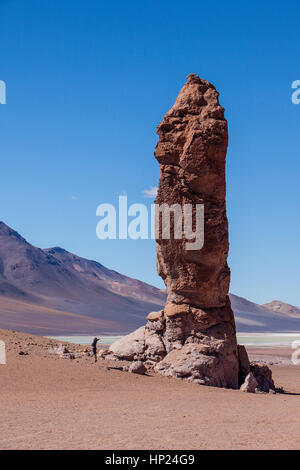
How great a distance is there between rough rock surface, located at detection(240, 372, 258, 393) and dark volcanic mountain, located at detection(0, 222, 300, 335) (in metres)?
67.9

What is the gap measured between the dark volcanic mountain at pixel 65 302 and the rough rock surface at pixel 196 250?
6739 centimetres

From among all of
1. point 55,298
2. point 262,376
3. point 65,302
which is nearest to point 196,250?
point 262,376

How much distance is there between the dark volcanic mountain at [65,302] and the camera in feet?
312

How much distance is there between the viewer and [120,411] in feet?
38.0

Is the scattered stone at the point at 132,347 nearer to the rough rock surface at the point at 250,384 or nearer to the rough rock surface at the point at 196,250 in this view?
the rough rock surface at the point at 196,250

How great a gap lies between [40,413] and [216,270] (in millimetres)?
6820

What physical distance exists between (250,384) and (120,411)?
526 cm

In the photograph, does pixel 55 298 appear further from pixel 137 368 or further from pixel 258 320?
pixel 137 368

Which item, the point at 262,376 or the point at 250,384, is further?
the point at 262,376

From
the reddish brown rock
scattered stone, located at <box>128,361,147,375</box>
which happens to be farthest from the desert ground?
the reddish brown rock

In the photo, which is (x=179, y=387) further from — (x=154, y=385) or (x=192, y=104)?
(x=192, y=104)

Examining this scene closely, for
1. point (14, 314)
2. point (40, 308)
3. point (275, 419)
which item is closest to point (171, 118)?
point (275, 419)

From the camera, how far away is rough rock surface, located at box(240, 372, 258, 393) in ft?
51.7
